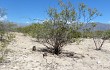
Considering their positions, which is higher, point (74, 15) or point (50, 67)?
point (74, 15)

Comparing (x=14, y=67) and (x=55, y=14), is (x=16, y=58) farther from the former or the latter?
(x=55, y=14)

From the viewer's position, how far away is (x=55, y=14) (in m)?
13.0

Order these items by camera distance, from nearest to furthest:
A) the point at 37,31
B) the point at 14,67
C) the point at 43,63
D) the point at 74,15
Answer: the point at 14,67, the point at 43,63, the point at 74,15, the point at 37,31

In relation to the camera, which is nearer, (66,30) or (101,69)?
(101,69)

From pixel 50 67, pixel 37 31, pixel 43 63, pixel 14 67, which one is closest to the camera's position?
pixel 14 67

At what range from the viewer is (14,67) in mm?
8891

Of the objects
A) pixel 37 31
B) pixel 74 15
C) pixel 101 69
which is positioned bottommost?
pixel 101 69

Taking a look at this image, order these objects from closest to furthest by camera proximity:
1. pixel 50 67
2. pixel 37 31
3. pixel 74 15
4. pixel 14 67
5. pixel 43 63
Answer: pixel 14 67 < pixel 50 67 < pixel 43 63 < pixel 74 15 < pixel 37 31

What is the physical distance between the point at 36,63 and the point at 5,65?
150 centimetres

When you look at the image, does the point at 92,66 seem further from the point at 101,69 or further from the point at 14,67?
the point at 14,67

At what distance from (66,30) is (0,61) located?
16.3ft

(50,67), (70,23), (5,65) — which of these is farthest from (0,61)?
(70,23)

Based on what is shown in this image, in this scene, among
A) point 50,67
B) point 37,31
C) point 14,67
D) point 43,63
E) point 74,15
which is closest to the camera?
point 14,67

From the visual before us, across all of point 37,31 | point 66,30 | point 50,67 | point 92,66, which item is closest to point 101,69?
point 92,66
